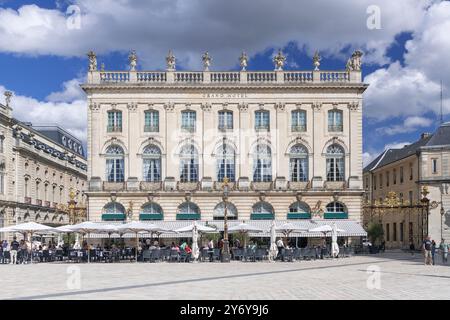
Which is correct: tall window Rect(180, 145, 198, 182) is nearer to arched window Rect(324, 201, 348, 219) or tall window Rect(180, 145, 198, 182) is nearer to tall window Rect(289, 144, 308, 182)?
tall window Rect(289, 144, 308, 182)

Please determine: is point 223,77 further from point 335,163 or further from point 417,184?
point 417,184

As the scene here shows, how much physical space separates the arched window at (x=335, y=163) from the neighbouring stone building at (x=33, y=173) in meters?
20.5

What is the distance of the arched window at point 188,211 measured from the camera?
48.2 metres

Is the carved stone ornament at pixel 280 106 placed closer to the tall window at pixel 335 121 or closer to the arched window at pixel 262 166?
the arched window at pixel 262 166

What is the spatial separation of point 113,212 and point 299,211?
13681 mm

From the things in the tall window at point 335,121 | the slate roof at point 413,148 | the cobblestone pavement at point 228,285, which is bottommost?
the cobblestone pavement at point 228,285

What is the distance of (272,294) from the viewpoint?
58.3ft

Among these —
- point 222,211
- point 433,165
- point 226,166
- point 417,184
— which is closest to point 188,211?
point 222,211

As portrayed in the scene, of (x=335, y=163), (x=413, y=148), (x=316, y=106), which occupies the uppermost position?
(x=316, y=106)

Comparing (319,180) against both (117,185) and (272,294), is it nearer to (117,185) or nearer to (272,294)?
(117,185)

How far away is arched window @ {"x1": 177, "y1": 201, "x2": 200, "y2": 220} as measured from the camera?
48.2 meters

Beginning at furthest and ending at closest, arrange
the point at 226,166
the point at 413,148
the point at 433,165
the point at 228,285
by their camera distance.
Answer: the point at 413,148, the point at 433,165, the point at 226,166, the point at 228,285

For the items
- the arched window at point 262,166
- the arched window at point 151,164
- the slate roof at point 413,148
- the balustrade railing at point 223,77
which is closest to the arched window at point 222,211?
the arched window at point 262,166

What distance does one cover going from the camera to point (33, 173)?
67.0m
